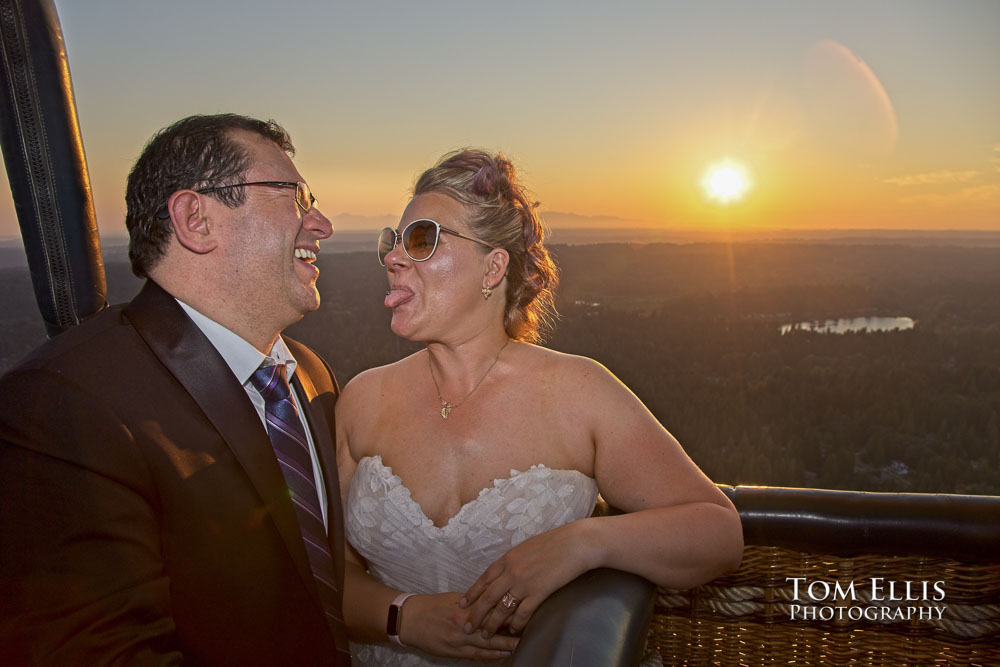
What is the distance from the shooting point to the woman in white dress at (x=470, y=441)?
1876 millimetres

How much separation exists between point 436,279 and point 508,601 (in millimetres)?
1041

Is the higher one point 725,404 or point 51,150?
point 51,150

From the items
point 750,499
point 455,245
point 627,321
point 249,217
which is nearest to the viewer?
point 249,217

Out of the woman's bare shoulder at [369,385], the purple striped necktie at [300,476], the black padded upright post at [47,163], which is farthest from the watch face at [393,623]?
the black padded upright post at [47,163]

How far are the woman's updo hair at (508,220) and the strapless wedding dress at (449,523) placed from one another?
62 centimetres

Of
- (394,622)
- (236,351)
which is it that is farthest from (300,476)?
(394,622)

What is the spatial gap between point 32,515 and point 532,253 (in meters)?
1.67

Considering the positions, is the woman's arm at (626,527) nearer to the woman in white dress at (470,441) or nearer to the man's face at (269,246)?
the woman in white dress at (470,441)

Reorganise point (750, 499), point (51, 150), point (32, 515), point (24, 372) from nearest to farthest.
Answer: point (32, 515) → point (24, 372) → point (51, 150) → point (750, 499)

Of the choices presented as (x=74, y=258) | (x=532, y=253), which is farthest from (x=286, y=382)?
(x=532, y=253)

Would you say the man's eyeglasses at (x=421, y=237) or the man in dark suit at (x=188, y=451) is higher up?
the man's eyeglasses at (x=421, y=237)

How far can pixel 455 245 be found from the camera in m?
2.21

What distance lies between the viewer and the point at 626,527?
1626 millimetres

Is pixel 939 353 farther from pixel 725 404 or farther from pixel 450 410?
pixel 450 410
